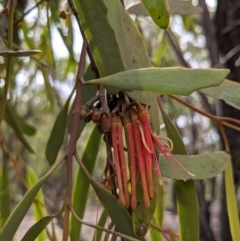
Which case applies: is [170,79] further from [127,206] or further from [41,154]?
[41,154]

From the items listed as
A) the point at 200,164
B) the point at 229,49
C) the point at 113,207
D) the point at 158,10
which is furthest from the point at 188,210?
the point at 229,49

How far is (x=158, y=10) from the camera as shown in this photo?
38 cm

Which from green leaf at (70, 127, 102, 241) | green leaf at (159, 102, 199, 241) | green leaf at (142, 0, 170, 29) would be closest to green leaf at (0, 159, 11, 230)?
green leaf at (70, 127, 102, 241)

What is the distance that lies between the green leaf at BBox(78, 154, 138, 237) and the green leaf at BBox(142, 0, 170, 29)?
148mm

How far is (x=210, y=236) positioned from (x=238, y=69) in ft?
1.25

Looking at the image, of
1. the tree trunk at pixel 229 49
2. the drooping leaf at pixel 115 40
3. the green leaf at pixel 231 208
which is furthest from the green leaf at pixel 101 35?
the tree trunk at pixel 229 49

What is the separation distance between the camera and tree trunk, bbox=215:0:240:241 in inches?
38.3

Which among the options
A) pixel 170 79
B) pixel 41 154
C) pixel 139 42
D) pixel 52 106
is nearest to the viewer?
pixel 170 79

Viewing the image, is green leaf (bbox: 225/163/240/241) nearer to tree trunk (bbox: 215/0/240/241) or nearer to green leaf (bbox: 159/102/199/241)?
green leaf (bbox: 159/102/199/241)

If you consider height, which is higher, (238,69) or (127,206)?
(238,69)

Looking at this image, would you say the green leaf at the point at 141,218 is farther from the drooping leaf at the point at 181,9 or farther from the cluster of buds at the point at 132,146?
the drooping leaf at the point at 181,9

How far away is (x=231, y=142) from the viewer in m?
0.98

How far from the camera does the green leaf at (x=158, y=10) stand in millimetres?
373

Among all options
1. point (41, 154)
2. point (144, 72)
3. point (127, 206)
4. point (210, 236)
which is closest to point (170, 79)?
point (144, 72)
